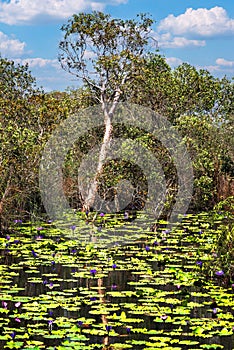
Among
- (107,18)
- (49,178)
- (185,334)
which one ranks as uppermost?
(107,18)

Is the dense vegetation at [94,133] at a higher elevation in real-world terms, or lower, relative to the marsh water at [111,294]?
higher

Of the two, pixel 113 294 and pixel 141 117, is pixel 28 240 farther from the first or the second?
pixel 141 117

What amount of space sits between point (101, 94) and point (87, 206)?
10.0 ft

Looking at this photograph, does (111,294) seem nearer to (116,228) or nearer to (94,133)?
(116,228)

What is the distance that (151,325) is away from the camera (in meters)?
6.48

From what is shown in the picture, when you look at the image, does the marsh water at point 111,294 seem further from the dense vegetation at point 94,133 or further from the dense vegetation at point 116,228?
the dense vegetation at point 94,133

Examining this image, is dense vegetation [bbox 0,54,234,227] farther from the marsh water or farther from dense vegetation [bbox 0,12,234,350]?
the marsh water

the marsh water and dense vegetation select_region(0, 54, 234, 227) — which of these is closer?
the marsh water

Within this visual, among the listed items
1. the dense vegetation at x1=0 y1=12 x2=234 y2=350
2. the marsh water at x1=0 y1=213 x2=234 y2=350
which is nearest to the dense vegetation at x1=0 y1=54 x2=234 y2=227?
the dense vegetation at x1=0 y1=12 x2=234 y2=350

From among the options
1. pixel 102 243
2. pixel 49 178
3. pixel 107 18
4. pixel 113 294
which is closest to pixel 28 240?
pixel 102 243

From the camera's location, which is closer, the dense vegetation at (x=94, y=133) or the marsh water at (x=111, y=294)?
the marsh water at (x=111, y=294)

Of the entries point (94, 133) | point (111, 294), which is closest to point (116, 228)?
point (94, 133)

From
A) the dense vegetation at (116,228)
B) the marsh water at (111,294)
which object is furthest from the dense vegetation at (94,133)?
the marsh water at (111,294)

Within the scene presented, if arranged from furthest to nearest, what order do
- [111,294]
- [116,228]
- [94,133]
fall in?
[94,133] → [116,228] → [111,294]
